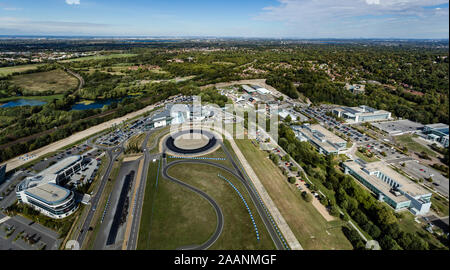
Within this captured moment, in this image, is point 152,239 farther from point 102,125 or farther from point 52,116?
point 52,116

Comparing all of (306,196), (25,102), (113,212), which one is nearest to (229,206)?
(306,196)

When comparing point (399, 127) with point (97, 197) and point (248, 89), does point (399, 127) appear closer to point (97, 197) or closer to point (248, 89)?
point (248, 89)

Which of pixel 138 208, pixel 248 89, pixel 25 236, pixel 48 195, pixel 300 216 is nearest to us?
pixel 25 236

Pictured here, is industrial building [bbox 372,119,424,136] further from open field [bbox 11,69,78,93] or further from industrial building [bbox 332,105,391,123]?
open field [bbox 11,69,78,93]

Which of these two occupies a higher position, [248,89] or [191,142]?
[248,89]

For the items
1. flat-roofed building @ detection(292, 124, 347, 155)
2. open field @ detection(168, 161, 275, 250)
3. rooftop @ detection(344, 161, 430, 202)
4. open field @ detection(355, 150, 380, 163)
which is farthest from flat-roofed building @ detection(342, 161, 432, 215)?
open field @ detection(168, 161, 275, 250)
